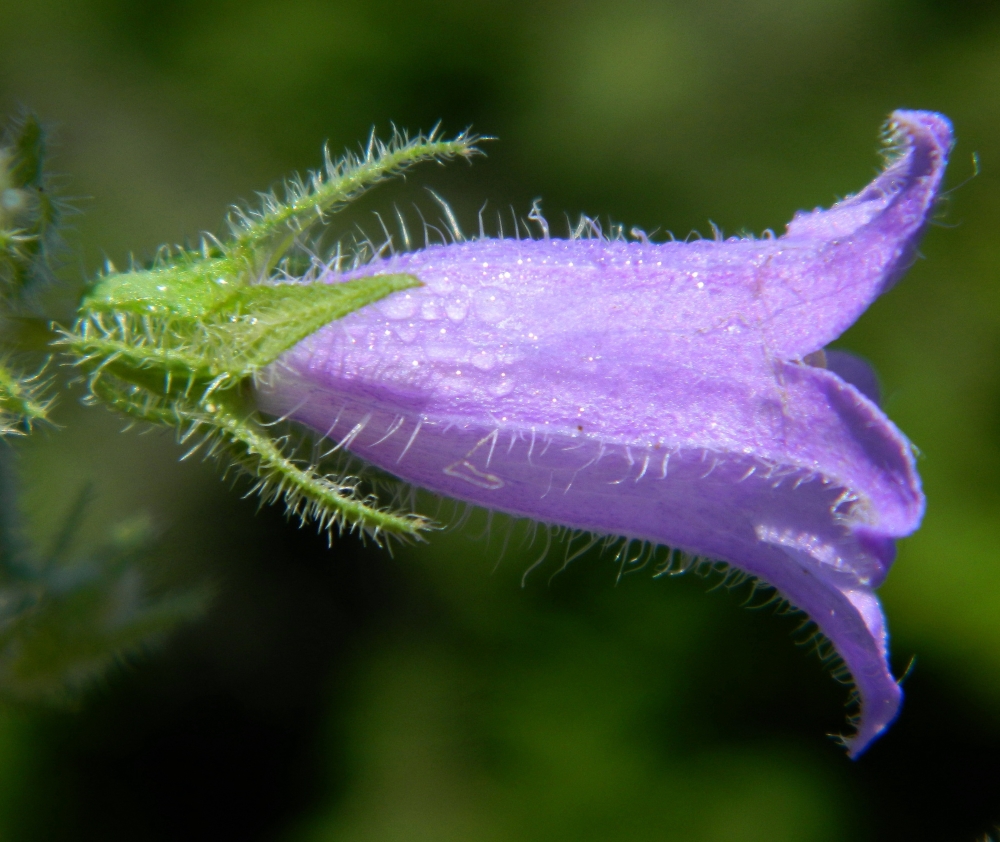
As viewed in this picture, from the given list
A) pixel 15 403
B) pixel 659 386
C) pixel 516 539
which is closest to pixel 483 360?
pixel 659 386

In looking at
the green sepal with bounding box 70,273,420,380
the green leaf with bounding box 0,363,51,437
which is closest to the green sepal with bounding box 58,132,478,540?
the green sepal with bounding box 70,273,420,380

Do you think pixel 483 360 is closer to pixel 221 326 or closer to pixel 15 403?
pixel 221 326

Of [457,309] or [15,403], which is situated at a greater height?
[15,403]

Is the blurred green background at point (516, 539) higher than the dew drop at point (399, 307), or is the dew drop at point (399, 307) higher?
the dew drop at point (399, 307)

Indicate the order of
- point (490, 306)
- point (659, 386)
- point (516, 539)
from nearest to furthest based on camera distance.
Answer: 1. point (659, 386)
2. point (490, 306)
3. point (516, 539)

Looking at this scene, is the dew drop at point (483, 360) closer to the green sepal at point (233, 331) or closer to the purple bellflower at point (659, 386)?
the purple bellflower at point (659, 386)

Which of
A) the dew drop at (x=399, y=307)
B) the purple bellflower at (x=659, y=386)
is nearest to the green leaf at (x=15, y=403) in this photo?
the purple bellflower at (x=659, y=386)

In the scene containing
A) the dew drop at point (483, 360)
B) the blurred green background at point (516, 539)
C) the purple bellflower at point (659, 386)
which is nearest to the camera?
the purple bellflower at point (659, 386)
